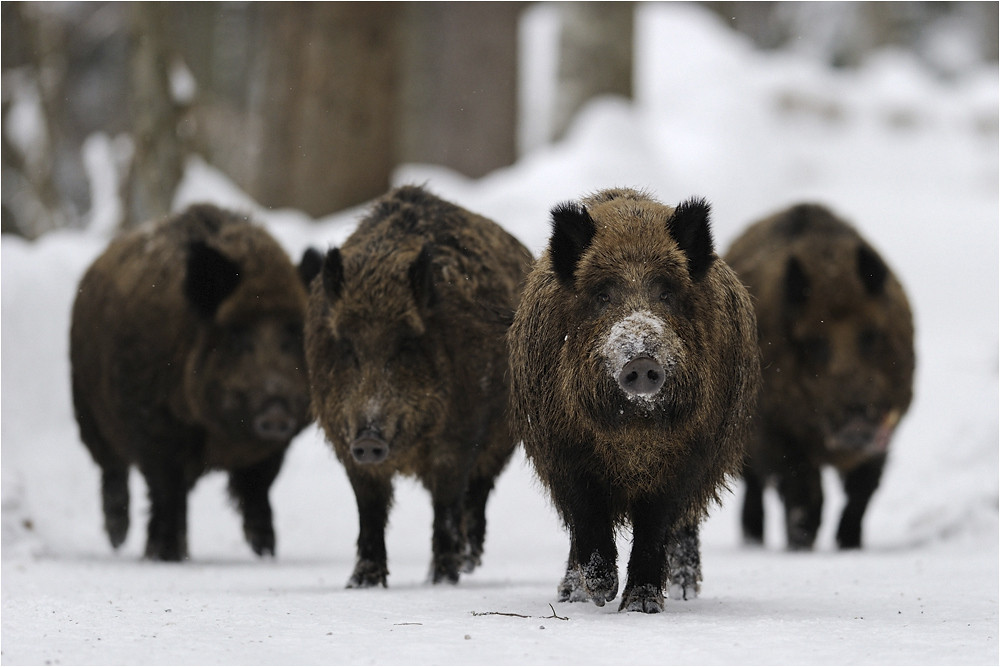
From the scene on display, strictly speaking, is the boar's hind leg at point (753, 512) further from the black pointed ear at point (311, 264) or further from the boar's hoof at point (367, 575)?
the boar's hoof at point (367, 575)

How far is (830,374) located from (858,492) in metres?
0.91

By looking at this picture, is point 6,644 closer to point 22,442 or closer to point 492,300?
point 492,300

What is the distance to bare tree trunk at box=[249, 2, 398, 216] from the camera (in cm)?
1680

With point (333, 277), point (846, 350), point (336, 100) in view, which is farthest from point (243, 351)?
point (336, 100)

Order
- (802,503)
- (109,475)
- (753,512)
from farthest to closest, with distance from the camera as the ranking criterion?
(753,512) → (109,475) → (802,503)

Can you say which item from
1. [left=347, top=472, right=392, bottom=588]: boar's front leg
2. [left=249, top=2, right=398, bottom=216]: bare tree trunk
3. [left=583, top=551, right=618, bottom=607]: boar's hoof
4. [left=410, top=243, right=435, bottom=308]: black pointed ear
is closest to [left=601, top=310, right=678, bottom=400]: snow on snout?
[left=583, top=551, right=618, bottom=607]: boar's hoof

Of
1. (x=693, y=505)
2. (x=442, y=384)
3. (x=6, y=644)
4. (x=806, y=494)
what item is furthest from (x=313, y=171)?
(x=6, y=644)

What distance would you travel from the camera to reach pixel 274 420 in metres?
9.20

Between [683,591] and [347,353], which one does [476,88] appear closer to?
[347,353]

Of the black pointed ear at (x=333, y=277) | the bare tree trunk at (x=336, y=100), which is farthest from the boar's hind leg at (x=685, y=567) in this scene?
the bare tree trunk at (x=336, y=100)

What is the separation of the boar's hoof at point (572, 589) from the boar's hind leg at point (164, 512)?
3.66 metres

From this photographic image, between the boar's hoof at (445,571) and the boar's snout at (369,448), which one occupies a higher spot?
the boar's snout at (369,448)

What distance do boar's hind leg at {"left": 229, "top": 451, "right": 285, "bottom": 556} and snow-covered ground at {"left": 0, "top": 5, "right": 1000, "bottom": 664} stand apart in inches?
6.3

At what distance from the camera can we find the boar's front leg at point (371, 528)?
7.67 meters
